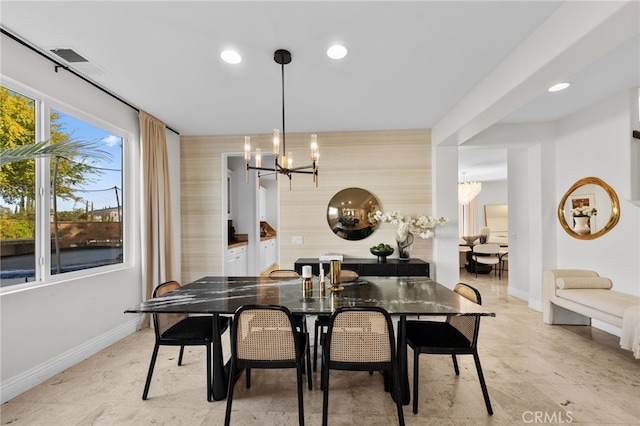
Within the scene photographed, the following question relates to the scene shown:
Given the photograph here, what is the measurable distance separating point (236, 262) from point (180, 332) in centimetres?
300

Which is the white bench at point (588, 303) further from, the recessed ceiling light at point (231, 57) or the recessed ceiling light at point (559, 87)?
the recessed ceiling light at point (231, 57)

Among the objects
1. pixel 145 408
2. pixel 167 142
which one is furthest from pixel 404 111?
pixel 145 408

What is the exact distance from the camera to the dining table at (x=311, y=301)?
1.89 meters

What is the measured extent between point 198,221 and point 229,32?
123 inches

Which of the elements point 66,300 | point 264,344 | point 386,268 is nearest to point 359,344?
point 264,344

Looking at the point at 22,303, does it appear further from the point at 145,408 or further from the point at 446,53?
the point at 446,53

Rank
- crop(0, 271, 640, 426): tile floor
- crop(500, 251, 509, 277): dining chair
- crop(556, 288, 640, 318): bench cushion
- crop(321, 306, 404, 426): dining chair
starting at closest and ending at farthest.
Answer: crop(321, 306, 404, 426): dining chair, crop(0, 271, 640, 426): tile floor, crop(556, 288, 640, 318): bench cushion, crop(500, 251, 509, 277): dining chair

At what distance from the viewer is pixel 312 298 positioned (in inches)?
85.4

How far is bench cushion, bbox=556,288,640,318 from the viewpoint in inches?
112

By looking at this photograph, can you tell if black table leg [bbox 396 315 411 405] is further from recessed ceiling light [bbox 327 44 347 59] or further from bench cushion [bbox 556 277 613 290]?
bench cushion [bbox 556 277 613 290]

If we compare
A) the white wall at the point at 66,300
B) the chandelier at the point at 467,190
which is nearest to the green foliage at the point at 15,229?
the white wall at the point at 66,300

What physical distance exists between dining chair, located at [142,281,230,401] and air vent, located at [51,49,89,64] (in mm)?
1986

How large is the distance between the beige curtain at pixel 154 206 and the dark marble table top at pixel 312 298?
1432 millimetres

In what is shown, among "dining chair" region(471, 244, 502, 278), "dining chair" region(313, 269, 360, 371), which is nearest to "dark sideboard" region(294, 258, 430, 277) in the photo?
"dining chair" region(313, 269, 360, 371)
